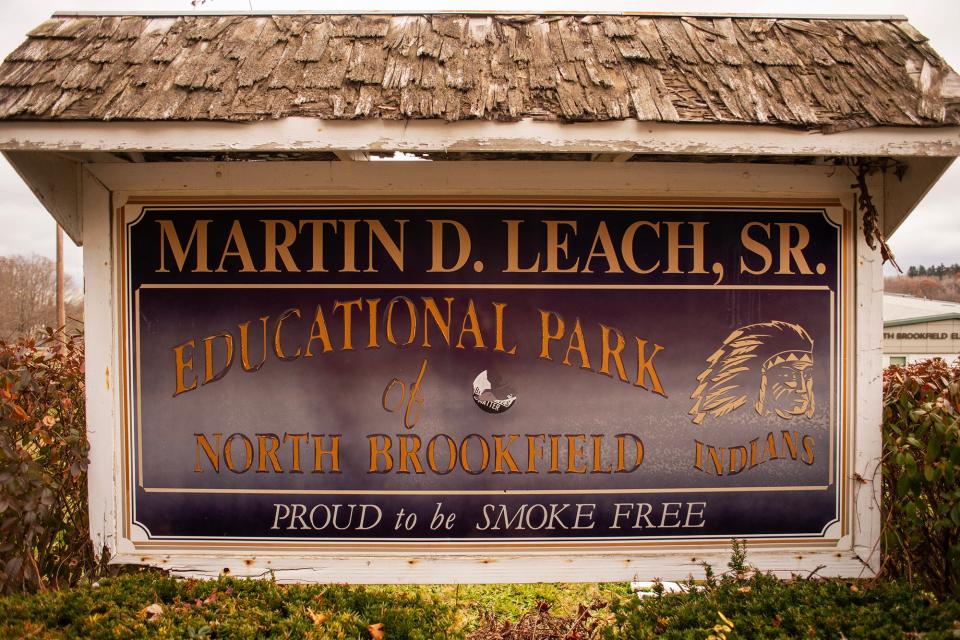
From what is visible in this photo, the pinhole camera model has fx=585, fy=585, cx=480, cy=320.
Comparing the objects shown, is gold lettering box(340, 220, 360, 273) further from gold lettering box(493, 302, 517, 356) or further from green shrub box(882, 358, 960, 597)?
green shrub box(882, 358, 960, 597)

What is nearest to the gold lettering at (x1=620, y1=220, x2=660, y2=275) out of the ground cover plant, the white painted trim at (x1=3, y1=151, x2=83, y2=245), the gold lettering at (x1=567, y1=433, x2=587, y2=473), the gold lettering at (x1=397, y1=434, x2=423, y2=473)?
the gold lettering at (x1=567, y1=433, x2=587, y2=473)

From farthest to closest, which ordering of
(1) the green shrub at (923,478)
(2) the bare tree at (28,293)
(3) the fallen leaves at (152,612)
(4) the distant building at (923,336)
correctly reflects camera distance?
(2) the bare tree at (28,293), (4) the distant building at (923,336), (1) the green shrub at (923,478), (3) the fallen leaves at (152,612)

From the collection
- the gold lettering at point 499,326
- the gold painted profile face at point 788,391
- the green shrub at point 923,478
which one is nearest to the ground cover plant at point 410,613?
the green shrub at point 923,478

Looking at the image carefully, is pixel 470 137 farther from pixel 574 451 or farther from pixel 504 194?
pixel 574 451

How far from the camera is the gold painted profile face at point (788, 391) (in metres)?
3.67

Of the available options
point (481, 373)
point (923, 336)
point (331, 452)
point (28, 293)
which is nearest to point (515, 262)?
point (481, 373)

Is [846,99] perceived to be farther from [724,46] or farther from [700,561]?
[700,561]

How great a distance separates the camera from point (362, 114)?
2947mm

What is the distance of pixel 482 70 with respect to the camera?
10.5ft

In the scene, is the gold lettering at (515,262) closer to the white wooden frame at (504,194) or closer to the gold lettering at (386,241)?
the white wooden frame at (504,194)

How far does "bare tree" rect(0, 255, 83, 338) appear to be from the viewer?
29812 mm

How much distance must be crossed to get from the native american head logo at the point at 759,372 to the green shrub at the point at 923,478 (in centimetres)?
56

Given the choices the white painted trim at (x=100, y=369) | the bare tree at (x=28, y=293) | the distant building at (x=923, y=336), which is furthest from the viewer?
the bare tree at (x=28, y=293)

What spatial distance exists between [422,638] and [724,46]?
12.0 feet
